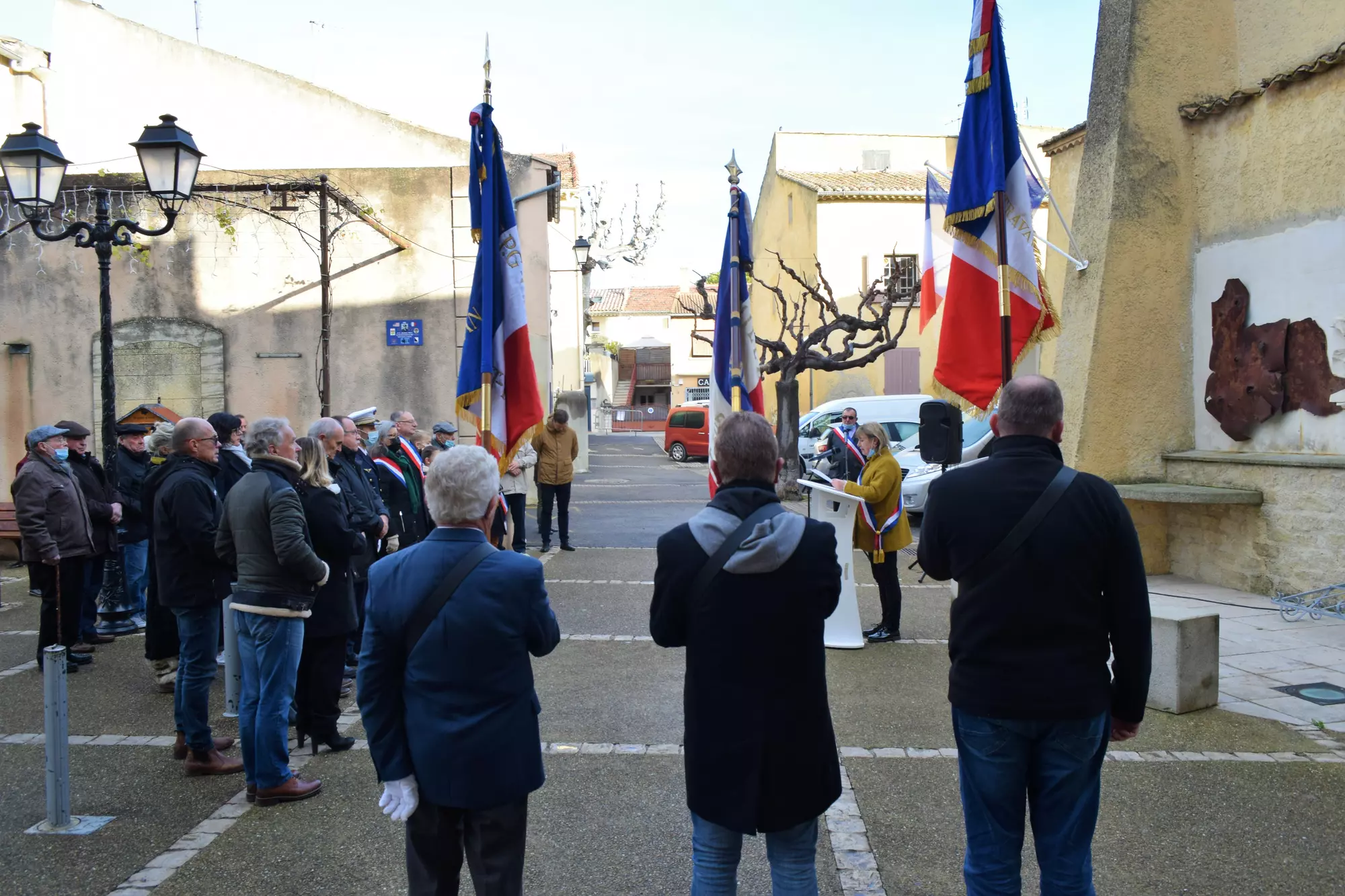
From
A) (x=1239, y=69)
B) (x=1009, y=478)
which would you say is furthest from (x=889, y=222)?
(x=1009, y=478)

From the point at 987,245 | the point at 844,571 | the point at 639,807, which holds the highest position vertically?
the point at 987,245

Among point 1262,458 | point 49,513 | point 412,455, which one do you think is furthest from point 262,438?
point 1262,458

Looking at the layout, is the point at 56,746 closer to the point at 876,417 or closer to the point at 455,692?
the point at 455,692

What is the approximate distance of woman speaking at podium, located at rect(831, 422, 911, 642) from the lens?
744cm

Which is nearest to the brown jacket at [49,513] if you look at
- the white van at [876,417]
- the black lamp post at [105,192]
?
the black lamp post at [105,192]

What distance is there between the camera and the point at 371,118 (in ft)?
56.7

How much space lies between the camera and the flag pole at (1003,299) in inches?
221

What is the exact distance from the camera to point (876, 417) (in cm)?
1888

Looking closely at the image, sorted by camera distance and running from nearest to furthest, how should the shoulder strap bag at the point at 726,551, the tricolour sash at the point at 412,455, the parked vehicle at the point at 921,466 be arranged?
the shoulder strap bag at the point at 726,551, the tricolour sash at the point at 412,455, the parked vehicle at the point at 921,466

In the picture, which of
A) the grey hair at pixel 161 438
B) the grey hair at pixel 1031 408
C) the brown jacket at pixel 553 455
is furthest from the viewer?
the brown jacket at pixel 553 455

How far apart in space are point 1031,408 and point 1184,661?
3718mm

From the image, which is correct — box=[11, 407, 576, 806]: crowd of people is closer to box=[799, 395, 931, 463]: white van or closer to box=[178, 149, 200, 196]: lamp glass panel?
box=[178, 149, 200, 196]: lamp glass panel

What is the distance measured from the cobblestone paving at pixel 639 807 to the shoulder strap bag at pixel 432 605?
1.52 meters

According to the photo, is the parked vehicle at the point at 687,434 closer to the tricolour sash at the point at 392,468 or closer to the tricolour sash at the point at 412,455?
the tricolour sash at the point at 412,455
